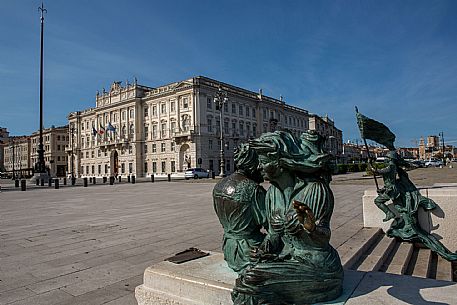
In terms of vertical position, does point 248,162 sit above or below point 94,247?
above

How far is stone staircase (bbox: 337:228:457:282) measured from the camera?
3704 mm

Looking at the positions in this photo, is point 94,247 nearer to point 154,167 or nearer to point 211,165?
point 211,165

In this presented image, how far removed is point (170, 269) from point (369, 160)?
12.6 ft

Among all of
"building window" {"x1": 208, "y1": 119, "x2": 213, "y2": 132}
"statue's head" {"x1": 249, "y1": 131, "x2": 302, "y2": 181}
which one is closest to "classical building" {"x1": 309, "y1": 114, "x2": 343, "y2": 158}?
"statue's head" {"x1": 249, "y1": 131, "x2": 302, "y2": 181}

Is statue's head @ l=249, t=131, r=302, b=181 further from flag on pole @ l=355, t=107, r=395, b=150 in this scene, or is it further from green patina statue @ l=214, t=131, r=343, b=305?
flag on pole @ l=355, t=107, r=395, b=150

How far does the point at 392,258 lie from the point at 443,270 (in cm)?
60

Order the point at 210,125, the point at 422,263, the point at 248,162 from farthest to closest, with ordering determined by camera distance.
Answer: the point at 210,125
the point at 422,263
the point at 248,162

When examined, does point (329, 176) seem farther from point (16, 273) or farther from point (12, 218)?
point (12, 218)

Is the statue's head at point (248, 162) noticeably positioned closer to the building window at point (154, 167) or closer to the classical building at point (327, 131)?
the classical building at point (327, 131)

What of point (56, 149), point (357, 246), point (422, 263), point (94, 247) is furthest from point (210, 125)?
point (56, 149)

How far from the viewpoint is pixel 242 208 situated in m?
2.28

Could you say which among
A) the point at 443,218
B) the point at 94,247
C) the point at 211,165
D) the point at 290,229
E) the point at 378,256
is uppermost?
the point at 211,165

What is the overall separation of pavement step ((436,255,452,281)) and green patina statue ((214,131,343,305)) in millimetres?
2708

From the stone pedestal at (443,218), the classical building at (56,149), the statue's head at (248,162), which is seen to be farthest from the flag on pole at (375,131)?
the classical building at (56,149)
